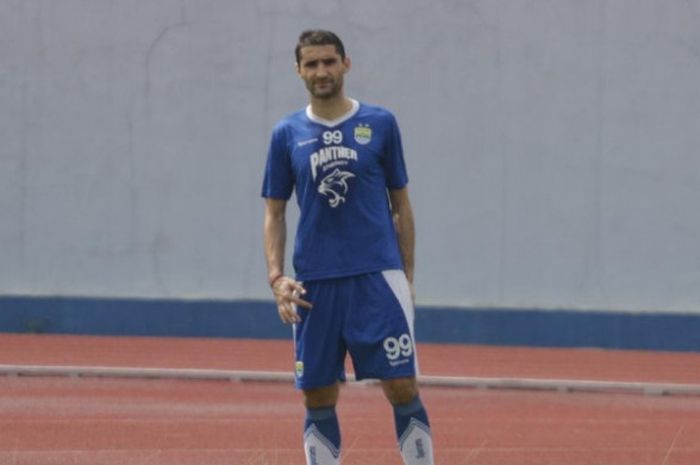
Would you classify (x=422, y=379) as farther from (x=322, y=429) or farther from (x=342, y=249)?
(x=342, y=249)

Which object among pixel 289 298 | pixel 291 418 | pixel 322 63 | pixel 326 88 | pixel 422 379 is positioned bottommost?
pixel 422 379

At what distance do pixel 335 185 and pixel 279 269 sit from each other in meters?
0.46

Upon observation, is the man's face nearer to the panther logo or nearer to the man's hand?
the panther logo

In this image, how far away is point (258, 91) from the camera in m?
18.0

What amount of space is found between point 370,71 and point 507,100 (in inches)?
52.6

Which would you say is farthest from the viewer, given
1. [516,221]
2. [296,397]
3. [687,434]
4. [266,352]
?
[516,221]

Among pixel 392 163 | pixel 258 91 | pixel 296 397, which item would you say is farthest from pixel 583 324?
pixel 392 163

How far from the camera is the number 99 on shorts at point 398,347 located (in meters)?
7.63

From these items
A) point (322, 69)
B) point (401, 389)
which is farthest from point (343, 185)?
point (401, 389)

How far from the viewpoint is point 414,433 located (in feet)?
25.4

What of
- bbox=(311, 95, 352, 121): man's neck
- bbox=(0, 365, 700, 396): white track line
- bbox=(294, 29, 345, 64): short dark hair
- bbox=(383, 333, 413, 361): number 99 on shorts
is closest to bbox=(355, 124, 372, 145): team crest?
bbox=(311, 95, 352, 121): man's neck

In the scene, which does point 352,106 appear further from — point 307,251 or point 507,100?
point 507,100

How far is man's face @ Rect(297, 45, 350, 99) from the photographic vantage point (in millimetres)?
7578

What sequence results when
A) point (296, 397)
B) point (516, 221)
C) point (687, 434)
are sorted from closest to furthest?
point (687, 434) → point (296, 397) → point (516, 221)
